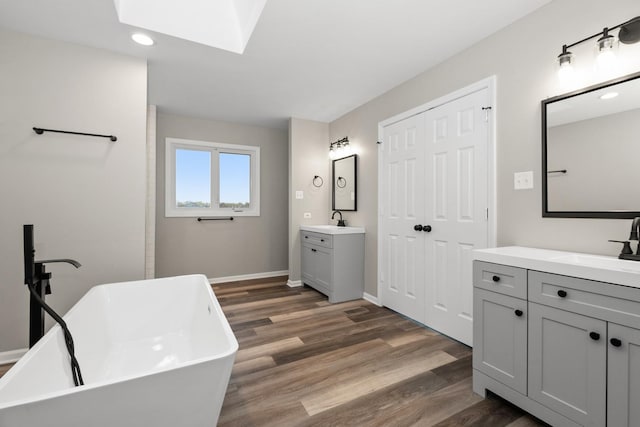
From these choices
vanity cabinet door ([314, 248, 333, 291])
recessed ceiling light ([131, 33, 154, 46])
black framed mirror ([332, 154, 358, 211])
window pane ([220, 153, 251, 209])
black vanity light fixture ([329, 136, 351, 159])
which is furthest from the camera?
window pane ([220, 153, 251, 209])

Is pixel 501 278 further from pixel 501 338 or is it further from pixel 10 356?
pixel 10 356

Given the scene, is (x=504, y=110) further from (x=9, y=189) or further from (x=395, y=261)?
(x=9, y=189)

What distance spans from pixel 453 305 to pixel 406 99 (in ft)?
6.62

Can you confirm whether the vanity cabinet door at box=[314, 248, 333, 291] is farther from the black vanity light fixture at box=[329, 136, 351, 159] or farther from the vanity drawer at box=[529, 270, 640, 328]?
the vanity drawer at box=[529, 270, 640, 328]

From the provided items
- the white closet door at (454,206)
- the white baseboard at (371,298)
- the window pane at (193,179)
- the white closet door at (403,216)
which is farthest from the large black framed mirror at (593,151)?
the window pane at (193,179)

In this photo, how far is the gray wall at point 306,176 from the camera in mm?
4078

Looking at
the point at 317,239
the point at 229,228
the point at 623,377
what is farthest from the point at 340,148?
the point at 623,377

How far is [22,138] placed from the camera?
2.12 metres

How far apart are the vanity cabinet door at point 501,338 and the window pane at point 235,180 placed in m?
3.60

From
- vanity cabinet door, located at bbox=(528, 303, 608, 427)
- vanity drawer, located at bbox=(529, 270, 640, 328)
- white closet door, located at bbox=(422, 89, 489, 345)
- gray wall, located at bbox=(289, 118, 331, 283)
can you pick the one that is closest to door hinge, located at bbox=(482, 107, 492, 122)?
white closet door, located at bbox=(422, 89, 489, 345)

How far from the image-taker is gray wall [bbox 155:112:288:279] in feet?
13.0

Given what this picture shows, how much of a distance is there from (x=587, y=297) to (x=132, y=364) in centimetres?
246

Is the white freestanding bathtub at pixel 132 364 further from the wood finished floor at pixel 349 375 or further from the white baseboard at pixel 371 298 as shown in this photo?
the white baseboard at pixel 371 298

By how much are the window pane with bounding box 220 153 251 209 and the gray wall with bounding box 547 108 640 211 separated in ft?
12.5
